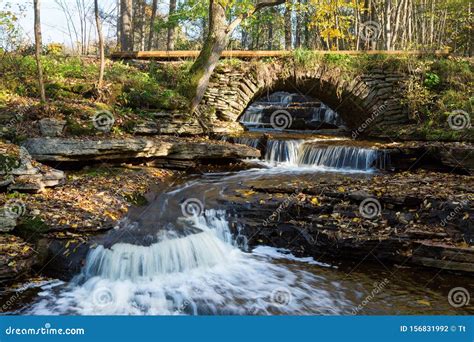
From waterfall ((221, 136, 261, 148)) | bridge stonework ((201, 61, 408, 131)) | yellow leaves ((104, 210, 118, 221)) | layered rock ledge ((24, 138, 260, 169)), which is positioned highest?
bridge stonework ((201, 61, 408, 131))

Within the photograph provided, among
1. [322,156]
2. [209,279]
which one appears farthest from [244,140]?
[209,279]

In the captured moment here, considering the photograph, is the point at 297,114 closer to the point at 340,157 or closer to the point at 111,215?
the point at 340,157

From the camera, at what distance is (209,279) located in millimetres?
5691

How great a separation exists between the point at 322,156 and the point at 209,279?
6561 mm

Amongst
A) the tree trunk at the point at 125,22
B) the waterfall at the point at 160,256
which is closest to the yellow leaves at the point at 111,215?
the waterfall at the point at 160,256

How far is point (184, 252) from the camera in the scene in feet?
20.0

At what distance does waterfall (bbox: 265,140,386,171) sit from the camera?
10773mm

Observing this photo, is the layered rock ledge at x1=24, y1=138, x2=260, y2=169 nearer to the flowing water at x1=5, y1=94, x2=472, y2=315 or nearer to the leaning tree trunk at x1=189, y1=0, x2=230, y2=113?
the leaning tree trunk at x1=189, y1=0, x2=230, y2=113

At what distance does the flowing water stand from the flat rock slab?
2206 mm

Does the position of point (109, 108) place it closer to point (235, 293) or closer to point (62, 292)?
point (62, 292)

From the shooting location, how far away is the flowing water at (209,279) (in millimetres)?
4941

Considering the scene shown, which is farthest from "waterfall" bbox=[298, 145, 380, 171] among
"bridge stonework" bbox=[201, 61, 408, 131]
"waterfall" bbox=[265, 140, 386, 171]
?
"bridge stonework" bbox=[201, 61, 408, 131]

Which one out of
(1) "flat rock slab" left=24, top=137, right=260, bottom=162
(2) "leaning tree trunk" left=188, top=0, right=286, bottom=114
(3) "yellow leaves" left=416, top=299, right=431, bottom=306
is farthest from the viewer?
(2) "leaning tree trunk" left=188, top=0, right=286, bottom=114

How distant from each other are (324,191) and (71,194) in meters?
4.71
